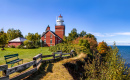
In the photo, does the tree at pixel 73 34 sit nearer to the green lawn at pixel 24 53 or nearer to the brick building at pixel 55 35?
the brick building at pixel 55 35

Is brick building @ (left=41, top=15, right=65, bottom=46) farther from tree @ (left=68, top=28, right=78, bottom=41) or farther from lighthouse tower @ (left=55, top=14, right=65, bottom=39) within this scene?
tree @ (left=68, top=28, right=78, bottom=41)

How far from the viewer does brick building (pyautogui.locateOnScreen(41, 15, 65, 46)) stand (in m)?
42.1

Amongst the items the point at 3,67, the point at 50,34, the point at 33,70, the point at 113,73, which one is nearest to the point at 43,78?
the point at 33,70

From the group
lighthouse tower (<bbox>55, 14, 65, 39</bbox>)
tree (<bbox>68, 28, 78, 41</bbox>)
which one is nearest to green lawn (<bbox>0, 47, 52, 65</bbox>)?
tree (<bbox>68, 28, 78, 41</bbox>)

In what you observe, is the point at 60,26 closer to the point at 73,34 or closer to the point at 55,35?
the point at 55,35

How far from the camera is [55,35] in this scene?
42.1 m

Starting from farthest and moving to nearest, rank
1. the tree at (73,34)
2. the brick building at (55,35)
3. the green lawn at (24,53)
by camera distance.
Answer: the tree at (73,34)
the brick building at (55,35)
the green lawn at (24,53)

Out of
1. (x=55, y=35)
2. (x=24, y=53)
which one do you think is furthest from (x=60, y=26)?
(x=24, y=53)

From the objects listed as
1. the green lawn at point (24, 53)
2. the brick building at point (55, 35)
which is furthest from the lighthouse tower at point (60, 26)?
the green lawn at point (24, 53)

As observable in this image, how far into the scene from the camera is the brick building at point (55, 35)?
4206cm

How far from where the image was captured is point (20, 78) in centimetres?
631

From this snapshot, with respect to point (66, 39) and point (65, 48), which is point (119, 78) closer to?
point (65, 48)

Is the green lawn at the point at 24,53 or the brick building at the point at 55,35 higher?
the brick building at the point at 55,35

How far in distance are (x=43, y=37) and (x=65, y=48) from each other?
23.8 metres
